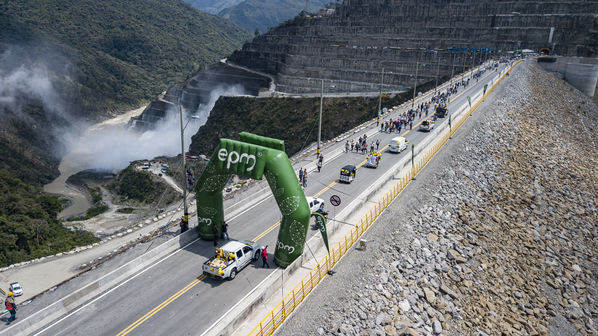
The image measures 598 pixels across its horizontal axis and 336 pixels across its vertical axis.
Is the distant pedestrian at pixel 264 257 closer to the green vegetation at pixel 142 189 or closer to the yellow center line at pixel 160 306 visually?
the yellow center line at pixel 160 306

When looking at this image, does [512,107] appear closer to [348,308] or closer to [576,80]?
[576,80]

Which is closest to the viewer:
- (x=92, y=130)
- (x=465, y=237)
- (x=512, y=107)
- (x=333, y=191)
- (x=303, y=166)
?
(x=465, y=237)

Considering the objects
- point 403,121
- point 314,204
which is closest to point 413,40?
point 403,121

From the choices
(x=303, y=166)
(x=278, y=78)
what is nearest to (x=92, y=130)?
(x=278, y=78)

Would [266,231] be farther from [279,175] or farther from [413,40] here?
[413,40]

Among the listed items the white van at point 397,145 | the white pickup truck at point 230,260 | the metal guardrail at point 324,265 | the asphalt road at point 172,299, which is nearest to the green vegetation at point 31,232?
the asphalt road at point 172,299

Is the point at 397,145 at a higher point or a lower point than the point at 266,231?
higher

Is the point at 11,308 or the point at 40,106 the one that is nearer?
the point at 11,308
